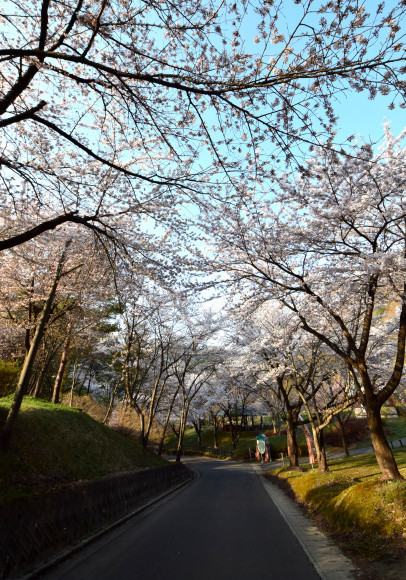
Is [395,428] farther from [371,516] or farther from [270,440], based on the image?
[371,516]

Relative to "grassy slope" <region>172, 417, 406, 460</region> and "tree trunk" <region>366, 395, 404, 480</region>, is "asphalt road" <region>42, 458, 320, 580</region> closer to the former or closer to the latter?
"tree trunk" <region>366, 395, 404, 480</region>

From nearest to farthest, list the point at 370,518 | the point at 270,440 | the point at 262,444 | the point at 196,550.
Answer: the point at 370,518 < the point at 196,550 < the point at 262,444 < the point at 270,440

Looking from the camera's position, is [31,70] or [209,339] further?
[209,339]

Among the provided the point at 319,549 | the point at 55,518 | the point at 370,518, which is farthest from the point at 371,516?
the point at 55,518

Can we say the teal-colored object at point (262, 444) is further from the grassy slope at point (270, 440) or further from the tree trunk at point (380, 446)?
the tree trunk at point (380, 446)

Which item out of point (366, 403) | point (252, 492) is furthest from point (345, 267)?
point (252, 492)

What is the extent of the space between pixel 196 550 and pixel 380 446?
520 cm

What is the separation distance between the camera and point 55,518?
593cm

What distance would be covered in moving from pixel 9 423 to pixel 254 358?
16031 millimetres

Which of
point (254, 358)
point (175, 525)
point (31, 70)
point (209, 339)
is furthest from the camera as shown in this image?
point (209, 339)

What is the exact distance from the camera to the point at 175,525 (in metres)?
8.24

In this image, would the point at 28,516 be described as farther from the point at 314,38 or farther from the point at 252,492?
the point at 252,492

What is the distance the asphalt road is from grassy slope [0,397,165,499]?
2717 mm

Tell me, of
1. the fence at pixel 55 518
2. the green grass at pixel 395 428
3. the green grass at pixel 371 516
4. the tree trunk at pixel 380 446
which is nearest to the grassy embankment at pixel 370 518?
the green grass at pixel 371 516
